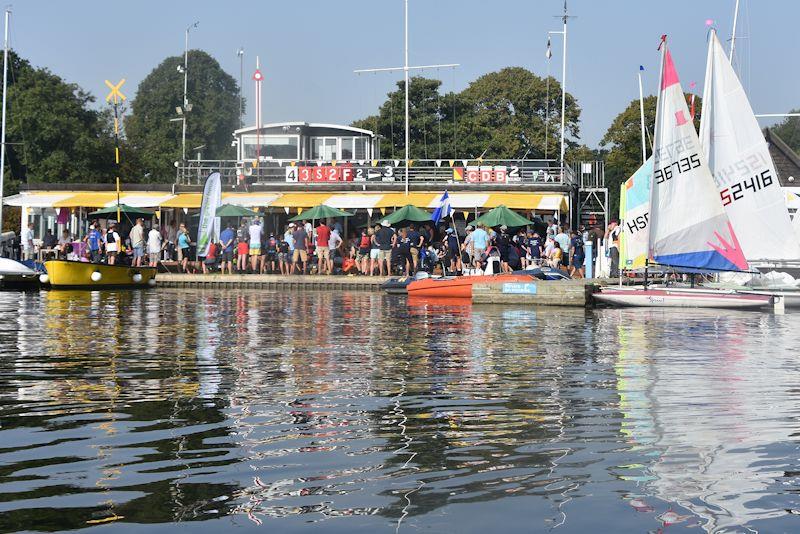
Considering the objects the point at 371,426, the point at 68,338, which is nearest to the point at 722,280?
the point at 68,338

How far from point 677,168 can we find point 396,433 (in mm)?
19432

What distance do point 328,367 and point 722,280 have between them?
18.5m

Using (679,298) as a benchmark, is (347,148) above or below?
above

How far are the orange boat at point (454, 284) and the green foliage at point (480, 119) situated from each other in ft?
140

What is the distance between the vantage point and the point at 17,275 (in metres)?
35.6

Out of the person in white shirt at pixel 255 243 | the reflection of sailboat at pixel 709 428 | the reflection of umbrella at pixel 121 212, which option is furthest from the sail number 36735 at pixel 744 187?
the reflection of umbrella at pixel 121 212

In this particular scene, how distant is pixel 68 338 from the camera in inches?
733

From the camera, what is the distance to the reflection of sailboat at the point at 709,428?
24.5 ft

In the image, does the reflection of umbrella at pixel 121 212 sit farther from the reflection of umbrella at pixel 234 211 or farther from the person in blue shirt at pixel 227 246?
the person in blue shirt at pixel 227 246

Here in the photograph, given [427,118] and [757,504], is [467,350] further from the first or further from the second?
[427,118]

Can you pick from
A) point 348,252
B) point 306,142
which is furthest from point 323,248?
Answer: point 306,142

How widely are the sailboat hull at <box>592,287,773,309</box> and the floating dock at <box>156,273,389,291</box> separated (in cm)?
1069

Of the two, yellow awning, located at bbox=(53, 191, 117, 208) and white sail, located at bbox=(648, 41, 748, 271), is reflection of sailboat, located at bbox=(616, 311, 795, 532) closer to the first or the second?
white sail, located at bbox=(648, 41, 748, 271)

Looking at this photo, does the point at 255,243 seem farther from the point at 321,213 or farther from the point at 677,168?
the point at 677,168
